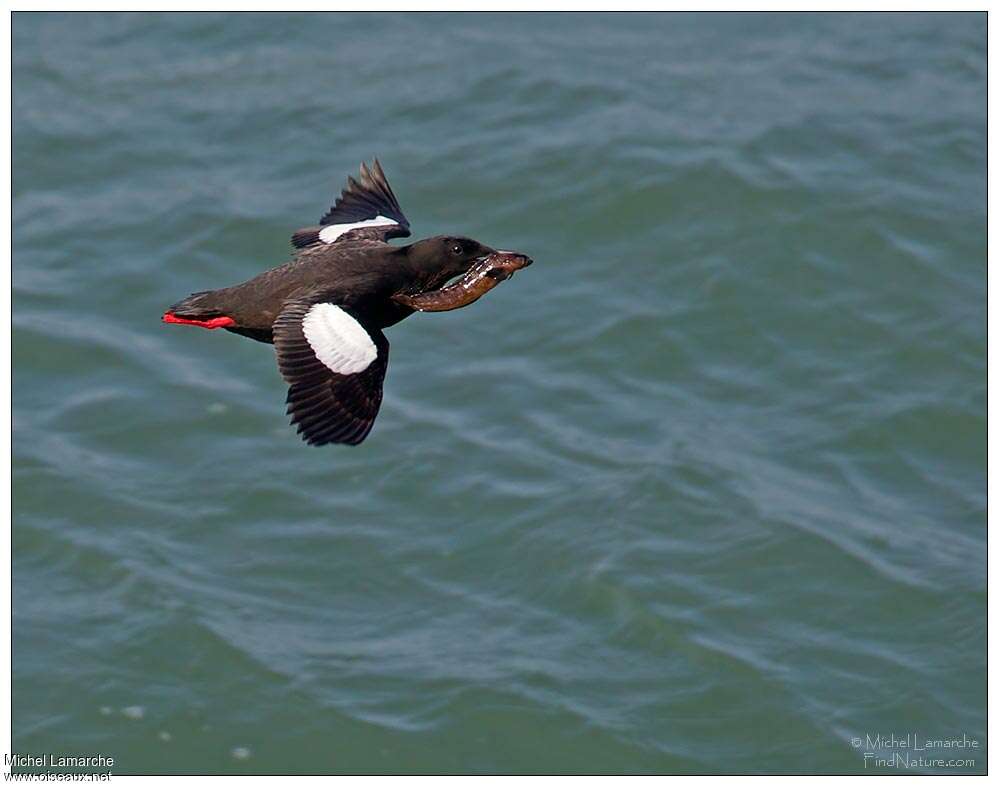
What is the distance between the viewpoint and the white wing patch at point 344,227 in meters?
13.8

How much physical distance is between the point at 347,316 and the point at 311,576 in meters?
10.8

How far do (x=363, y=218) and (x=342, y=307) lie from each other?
2.88 meters

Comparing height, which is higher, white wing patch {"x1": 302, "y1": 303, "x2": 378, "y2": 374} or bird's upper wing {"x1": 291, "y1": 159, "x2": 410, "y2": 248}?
white wing patch {"x1": 302, "y1": 303, "x2": 378, "y2": 374}

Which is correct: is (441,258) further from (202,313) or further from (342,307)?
(202,313)

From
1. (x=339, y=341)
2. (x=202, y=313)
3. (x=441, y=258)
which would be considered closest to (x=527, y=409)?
(x=441, y=258)

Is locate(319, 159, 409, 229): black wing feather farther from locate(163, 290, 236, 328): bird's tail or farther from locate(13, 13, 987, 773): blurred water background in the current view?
locate(13, 13, 987, 773): blurred water background

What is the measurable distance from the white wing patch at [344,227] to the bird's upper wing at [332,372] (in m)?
2.31

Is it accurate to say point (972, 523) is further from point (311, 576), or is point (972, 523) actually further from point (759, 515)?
point (311, 576)

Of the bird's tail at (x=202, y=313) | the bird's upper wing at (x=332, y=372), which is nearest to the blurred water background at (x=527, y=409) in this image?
the bird's tail at (x=202, y=313)

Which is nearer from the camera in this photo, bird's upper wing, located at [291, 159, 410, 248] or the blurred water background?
bird's upper wing, located at [291, 159, 410, 248]

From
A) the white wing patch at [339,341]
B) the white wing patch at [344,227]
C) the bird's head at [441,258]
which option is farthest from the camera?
the white wing patch at [344,227]

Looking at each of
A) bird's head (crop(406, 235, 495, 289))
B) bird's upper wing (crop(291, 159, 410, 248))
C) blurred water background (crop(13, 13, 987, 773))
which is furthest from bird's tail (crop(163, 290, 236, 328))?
blurred water background (crop(13, 13, 987, 773))

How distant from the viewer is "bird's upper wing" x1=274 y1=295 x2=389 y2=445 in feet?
37.1

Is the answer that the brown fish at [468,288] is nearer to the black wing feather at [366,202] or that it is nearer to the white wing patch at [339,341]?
the white wing patch at [339,341]
